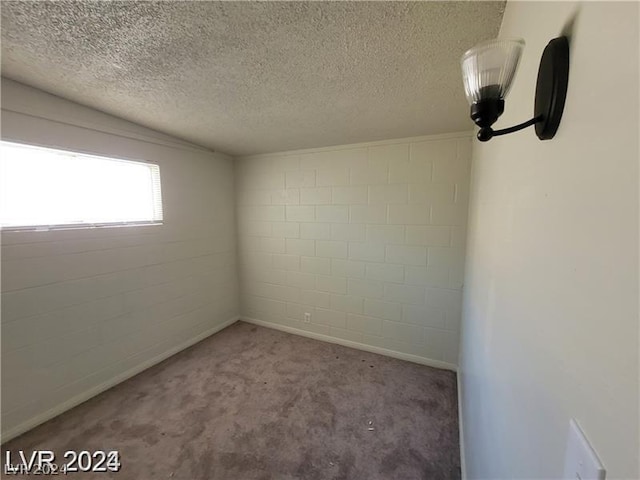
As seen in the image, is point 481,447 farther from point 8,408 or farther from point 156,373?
point 8,408

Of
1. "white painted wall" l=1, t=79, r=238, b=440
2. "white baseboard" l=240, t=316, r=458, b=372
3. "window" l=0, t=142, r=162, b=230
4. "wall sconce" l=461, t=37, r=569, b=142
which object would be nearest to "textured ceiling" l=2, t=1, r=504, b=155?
"white painted wall" l=1, t=79, r=238, b=440

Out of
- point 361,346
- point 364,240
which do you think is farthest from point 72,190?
point 361,346

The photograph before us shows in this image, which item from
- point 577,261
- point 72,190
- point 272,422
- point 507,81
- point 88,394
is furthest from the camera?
point 88,394

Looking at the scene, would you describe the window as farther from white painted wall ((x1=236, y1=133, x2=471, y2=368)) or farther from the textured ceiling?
white painted wall ((x1=236, y1=133, x2=471, y2=368))

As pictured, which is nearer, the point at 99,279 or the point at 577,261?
the point at 577,261

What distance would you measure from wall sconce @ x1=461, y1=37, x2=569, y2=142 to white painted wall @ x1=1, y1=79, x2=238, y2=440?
→ 2680 millimetres

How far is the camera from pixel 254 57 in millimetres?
1373

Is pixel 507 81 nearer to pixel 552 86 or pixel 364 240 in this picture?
pixel 552 86

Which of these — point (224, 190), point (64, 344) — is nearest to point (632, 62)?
point (64, 344)

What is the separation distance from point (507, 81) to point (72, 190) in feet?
9.20

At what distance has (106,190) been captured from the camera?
229 centimetres

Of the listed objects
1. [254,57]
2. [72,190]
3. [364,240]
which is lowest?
[364,240]

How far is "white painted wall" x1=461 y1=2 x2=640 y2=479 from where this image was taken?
294 millimetres

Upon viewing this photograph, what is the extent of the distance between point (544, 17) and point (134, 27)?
5.08 feet
